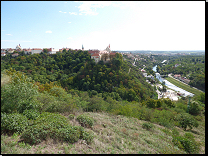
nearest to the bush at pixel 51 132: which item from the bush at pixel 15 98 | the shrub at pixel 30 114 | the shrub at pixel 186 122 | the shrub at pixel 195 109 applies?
the shrub at pixel 30 114

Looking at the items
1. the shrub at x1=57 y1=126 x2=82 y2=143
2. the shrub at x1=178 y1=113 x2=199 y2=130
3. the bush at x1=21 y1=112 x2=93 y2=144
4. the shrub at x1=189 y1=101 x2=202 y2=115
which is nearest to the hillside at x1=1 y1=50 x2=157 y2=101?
the shrub at x1=189 y1=101 x2=202 y2=115

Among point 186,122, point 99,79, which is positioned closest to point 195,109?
point 186,122

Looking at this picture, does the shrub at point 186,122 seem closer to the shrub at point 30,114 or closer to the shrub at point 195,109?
the shrub at point 195,109

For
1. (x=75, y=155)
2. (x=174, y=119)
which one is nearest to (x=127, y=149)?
(x=75, y=155)

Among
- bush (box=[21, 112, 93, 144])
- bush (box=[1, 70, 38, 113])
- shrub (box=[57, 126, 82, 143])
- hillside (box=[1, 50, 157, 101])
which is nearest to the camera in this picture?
bush (box=[21, 112, 93, 144])

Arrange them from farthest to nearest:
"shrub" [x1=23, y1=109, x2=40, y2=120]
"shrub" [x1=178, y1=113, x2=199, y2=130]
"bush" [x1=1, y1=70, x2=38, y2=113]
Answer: "shrub" [x1=178, y1=113, x2=199, y2=130] < "shrub" [x1=23, y1=109, x2=40, y2=120] < "bush" [x1=1, y1=70, x2=38, y2=113]

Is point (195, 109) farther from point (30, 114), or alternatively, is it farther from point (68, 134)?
point (30, 114)

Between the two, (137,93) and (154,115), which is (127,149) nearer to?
(154,115)

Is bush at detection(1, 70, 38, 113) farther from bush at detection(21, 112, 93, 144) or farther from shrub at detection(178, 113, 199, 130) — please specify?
shrub at detection(178, 113, 199, 130)

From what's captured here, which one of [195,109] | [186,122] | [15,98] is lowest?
[195,109]
